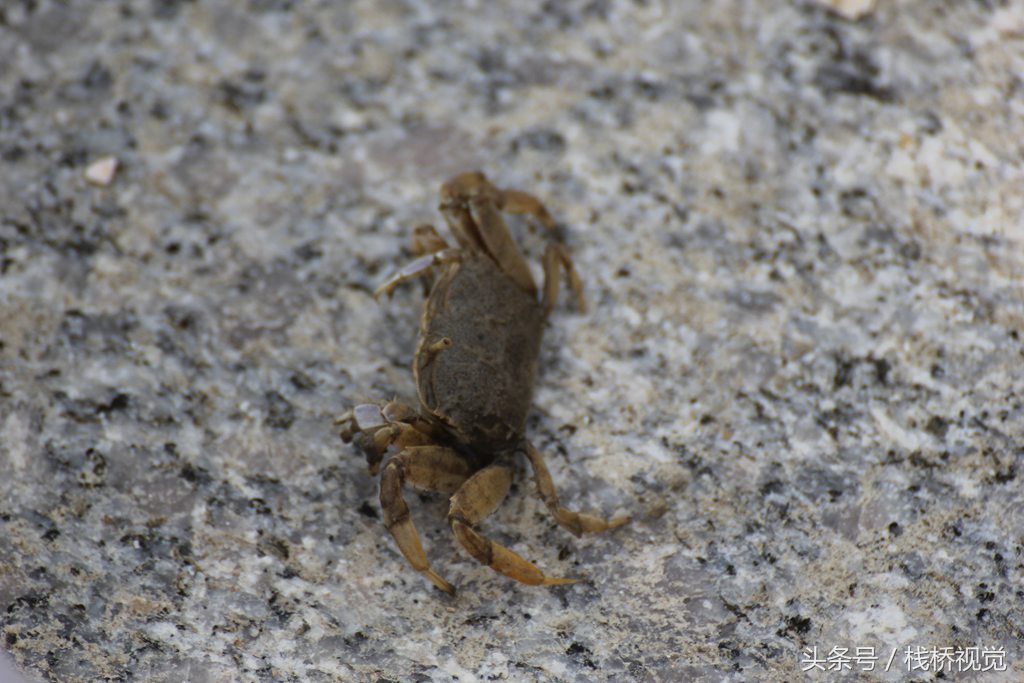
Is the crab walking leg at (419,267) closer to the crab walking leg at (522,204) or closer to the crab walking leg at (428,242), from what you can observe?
the crab walking leg at (428,242)

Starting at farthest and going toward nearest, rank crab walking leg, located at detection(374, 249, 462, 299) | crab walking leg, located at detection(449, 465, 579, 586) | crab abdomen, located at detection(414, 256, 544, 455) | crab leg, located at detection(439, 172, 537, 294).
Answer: crab leg, located at detection(439, 172, 537, 294), crab walking leg, located at detection(374, 249, 462, 299), crab abdomen, located at detection(414, 256, 544, 455), crab walking leg, located at detection(449, 465, 579, 586)

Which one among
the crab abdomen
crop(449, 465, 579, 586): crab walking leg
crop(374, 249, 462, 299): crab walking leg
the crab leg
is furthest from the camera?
the crab leg

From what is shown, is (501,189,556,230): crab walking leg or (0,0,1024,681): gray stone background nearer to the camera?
(0,0,1024,681): gray stone background

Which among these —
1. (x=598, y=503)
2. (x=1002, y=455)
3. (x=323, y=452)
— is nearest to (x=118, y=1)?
(x=323, y=452)

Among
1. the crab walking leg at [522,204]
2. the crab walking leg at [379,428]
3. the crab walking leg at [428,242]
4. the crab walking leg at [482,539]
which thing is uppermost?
the crab walking leg at [522,204]

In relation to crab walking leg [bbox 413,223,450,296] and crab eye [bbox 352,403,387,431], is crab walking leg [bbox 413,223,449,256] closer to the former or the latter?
crab walking leg [bbox 413,223,450,296]

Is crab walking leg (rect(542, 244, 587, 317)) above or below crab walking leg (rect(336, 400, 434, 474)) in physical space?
above

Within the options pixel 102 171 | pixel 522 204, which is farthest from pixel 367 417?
pixel 102 171

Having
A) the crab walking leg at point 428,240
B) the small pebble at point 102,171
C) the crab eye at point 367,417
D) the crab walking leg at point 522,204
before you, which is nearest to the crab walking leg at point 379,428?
the crab eye at point 367,417

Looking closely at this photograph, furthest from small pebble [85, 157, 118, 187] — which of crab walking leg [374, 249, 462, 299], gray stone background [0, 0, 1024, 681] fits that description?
crab walking leg [374, 249, 462, 299]
